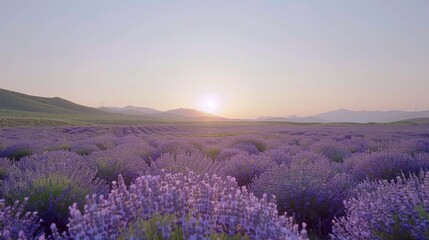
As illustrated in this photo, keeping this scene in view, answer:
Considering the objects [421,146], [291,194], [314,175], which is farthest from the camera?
[421,146]

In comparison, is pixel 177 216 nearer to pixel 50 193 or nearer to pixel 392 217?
pixel 392 217

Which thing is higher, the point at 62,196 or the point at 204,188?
the point at 204,188

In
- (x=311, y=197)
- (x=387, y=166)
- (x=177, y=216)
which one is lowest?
(x=311, y=197)

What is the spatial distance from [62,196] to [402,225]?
3029mm

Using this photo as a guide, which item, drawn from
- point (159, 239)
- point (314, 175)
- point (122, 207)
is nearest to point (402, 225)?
point (159, 239)

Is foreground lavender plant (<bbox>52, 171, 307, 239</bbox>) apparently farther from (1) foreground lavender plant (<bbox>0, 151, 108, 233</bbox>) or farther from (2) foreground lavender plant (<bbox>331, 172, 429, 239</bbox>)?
(1) foreground lavender plant (<bbox>0, 151, 108, 233</bbox>)

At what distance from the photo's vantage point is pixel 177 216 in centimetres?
229

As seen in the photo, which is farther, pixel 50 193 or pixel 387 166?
pixel 387 166

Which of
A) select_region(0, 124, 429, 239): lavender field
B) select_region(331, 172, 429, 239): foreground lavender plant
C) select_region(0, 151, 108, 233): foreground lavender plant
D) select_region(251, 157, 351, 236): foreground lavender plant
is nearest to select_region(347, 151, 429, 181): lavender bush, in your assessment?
select_region(0, 124, 429, 239): lavender field

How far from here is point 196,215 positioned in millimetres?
2354

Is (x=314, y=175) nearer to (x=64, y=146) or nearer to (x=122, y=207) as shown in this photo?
(x=122, y=207)

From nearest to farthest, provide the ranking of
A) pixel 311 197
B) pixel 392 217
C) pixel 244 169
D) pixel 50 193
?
pixel 392 217 → pixel 50 193 → pixel 311 197 → pixel 244 169

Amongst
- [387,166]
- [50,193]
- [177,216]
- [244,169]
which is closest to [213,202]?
[177,216]

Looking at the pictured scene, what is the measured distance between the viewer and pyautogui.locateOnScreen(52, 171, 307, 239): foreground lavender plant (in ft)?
6.52
